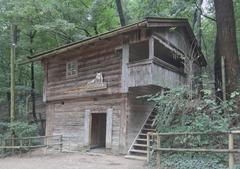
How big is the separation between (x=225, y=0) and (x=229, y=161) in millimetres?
7952

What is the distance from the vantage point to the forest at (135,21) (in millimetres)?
11005

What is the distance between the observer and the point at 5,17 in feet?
77.3

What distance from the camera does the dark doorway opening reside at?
56.9 feet

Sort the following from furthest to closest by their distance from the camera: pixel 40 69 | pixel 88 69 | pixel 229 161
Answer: pixel 40 69
pixel 88 69
pixel 229 161

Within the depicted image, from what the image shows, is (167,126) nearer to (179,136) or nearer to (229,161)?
(179,136)

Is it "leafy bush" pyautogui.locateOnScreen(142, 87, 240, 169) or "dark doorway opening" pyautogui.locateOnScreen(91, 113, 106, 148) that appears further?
"dark doorway opening" pyautogui.locateOnScreen(91, 113, 106, 148)

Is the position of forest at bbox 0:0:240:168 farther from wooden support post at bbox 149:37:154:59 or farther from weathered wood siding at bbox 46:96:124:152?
wooden support post at bbox 149:37:154:59

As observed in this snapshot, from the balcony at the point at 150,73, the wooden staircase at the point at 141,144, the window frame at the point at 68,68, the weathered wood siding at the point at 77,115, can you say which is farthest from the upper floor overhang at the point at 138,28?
the wooden staircase at the point at 141,144

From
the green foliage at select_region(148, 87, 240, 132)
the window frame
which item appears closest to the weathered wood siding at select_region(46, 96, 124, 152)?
the window frame

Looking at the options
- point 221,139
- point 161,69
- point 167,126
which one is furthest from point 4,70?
point 221,139

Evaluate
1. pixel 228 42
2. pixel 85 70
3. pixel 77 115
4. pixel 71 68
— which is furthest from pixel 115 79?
pixel 228 42

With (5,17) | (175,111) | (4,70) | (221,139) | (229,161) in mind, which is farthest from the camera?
(4,70)

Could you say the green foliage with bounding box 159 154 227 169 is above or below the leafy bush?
below

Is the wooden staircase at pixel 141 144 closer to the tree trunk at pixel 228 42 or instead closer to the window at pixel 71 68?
the tree trunk at pixel 228 42
